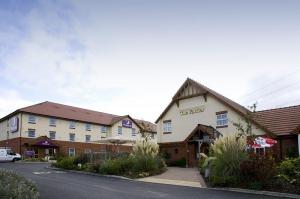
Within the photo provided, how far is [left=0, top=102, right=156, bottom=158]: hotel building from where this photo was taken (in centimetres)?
5312

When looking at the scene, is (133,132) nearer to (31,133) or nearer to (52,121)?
(52,121)

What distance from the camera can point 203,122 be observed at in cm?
3550

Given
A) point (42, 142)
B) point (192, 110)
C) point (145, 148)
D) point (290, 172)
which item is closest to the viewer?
point (290, 172)

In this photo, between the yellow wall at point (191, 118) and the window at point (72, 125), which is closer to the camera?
the yellow wall at point (191, 118)

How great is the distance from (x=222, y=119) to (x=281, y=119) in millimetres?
5448

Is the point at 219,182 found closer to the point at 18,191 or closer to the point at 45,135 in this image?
the point at 18,191


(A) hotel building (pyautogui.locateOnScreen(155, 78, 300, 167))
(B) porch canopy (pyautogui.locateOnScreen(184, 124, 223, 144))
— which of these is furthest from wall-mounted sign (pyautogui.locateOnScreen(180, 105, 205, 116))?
(B) porch canopy (pyautogui.locateOnScreen(184, 124, 223, 144))

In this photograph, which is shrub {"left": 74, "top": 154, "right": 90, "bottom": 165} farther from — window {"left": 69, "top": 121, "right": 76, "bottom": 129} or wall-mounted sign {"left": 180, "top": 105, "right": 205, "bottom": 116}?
window {"left": 69, "top": 121, "right": 76, "bottom": 129}

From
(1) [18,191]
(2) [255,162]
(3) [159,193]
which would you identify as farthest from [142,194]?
(1) [18,191]

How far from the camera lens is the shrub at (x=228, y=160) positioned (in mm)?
17141

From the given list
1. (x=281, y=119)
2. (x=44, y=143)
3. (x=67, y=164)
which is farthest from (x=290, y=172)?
(x=44, y=143)

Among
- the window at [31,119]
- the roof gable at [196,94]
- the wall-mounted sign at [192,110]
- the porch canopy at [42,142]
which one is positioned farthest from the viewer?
the window at [31,119]

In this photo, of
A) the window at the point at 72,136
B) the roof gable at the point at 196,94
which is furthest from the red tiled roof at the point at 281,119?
the window at the point at 72,136

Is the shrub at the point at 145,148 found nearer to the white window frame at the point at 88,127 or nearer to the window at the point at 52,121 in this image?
the window at the point at 52,121
